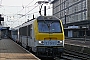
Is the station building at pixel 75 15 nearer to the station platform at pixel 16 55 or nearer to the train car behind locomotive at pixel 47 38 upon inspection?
the station platform at pixel 16 55

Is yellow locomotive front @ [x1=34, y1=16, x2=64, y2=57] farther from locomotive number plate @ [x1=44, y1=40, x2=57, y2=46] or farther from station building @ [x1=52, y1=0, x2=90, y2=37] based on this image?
station building @ [x1=52, y1=0, x2=90, y2=37]

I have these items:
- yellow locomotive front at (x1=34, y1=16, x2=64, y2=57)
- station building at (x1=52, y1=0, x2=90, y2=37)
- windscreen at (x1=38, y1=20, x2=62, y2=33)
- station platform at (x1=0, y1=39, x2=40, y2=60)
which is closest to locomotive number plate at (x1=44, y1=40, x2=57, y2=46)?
yellow locomotive front at (x1=34, y1=16, x2=64, y2=57)

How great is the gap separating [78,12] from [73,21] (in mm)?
5539

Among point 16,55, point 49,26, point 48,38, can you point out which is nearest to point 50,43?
point 48,38

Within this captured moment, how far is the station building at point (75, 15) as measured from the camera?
70.6 meters

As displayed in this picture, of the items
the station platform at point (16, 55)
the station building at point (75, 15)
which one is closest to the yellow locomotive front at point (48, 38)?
the station platform at point (16, 55)

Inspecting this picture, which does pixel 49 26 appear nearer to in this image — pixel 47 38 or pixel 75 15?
pixel 47 38

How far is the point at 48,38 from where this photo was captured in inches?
648

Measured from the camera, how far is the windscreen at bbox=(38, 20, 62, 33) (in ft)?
55.5

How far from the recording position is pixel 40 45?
16375mm

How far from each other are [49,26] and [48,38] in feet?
3.52

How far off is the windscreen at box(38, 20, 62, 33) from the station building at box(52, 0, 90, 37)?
4637 cm

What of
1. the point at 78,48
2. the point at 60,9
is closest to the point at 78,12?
the point at 60,9

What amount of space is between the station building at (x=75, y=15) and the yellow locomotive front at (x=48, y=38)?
4663 cm
